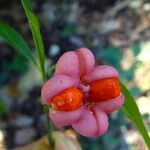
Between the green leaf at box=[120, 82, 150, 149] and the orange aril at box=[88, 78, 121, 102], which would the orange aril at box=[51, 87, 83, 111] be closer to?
the orange aril at box=[88, 78, 121, 102]

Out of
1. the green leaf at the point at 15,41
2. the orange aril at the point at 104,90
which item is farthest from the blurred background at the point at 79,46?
the orange aril at the point at 104,90

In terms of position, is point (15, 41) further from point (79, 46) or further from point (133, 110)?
point (79, 46)

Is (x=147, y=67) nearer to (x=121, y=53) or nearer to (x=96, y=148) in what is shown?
(x=121, y=53)

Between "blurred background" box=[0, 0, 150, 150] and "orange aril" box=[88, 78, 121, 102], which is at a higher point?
"orange aril" box=[88, 78, 121, 102]

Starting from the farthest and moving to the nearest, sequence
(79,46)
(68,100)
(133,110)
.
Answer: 1. (79,46)
2. (133,110)
3. (68,100)

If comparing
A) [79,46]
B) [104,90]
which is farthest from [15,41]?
[79,46]

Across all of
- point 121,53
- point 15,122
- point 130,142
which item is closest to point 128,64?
point 121,53

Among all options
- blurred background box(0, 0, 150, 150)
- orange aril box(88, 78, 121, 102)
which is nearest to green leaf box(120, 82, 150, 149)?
orange aril box(88, 78, 121, 102)
